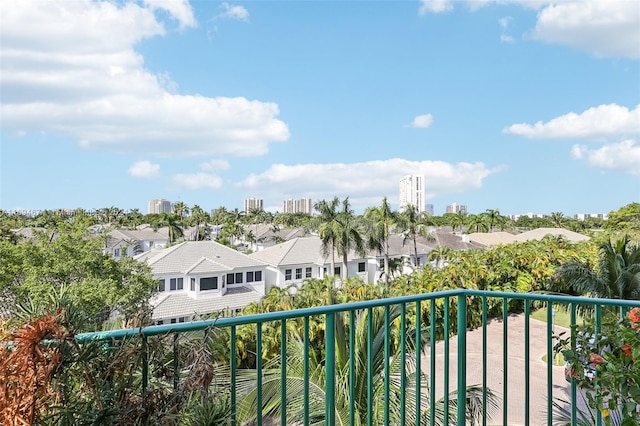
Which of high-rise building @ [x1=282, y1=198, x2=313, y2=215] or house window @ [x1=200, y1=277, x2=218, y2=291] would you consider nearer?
house window @ [x1=200, y1=277, x2=218, y2=291]

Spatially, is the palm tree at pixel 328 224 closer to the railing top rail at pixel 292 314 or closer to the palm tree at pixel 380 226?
the palm tree at pixel 380 226

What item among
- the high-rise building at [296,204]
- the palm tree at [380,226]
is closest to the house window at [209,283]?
the palm tree at [380,226]

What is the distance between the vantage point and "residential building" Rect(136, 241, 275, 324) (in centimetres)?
2114

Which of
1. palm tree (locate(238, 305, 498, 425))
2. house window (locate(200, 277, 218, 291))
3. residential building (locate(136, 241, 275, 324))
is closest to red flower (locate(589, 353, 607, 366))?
palm tree (locate(238, 305, 498, 425))

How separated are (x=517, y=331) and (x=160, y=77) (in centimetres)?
1528

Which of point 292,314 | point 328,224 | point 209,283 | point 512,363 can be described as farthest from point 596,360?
point 328,224

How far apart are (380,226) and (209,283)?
1184cm

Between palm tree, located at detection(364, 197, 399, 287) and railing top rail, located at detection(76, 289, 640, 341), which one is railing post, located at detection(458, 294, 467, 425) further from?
palm tree, located at detection(364, 197, 399, 287)

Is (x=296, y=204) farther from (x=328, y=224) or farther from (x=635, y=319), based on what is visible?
(x=635, y=319)

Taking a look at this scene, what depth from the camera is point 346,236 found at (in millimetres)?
28797

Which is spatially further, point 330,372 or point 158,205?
point 158,205

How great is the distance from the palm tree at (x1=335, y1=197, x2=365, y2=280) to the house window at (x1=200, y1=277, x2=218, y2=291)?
8.58 metres

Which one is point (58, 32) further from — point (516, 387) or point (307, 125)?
point (307, 125)

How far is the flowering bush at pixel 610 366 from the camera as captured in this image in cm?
147
